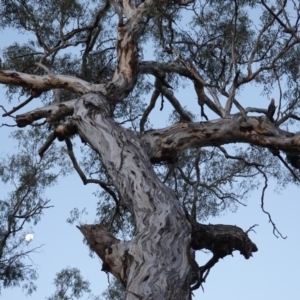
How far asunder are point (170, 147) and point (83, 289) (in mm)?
7987

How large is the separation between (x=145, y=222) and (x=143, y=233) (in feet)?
0.33

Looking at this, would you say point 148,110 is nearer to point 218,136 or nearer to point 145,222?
point 218,136

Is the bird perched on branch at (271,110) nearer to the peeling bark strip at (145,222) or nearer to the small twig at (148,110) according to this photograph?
the peeling bark strip at (145,222)

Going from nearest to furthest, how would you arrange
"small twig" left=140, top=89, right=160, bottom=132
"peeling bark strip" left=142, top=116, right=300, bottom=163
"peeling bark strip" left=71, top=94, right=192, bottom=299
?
"peeling bark strip" left=71, top=94, right=192, bottom=299 → "peeling bark strip" left=142, top=116, right=300, bottom=163 → "small twig" left=140, top=89, right=160, bottom=132

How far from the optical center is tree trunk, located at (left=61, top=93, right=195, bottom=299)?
12.0 feet

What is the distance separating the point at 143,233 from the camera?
3.87 meters

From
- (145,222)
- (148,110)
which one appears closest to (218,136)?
(145,222)

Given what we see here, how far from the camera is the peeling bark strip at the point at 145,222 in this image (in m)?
3.65

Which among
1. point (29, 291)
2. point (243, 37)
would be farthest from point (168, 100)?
point (29, 291)

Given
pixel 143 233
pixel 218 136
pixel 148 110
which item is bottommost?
pixel 143 233

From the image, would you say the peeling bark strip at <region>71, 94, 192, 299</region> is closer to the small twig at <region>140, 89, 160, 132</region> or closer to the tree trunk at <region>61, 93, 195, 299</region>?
the tree trunk at <region>61, 93, 195, 299</region>

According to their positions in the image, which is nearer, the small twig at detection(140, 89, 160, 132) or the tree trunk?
the tree trunk

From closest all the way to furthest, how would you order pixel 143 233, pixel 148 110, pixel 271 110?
1. pixel 143 233
2. pixel 271 110
3. pixel 148 110

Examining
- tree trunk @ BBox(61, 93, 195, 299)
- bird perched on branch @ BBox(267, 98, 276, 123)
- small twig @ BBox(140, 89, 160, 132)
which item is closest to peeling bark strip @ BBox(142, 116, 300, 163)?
bird perched on branch @ BBox(267, 98, 276, 123)
